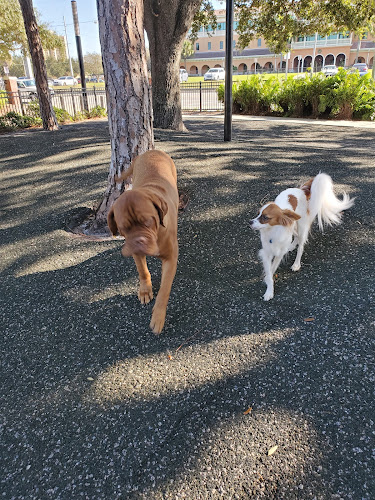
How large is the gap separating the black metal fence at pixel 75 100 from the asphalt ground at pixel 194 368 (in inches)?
611

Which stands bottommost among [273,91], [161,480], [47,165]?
[161,480]

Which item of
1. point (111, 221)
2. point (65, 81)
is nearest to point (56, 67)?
point (65, 81)

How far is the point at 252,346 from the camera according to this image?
117 inches

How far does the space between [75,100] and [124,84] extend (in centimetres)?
2330

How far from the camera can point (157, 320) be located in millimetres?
3174

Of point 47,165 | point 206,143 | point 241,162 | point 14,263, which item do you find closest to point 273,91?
point 206,143

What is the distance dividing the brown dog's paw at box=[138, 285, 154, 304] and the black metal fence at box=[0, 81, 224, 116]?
1638 cm

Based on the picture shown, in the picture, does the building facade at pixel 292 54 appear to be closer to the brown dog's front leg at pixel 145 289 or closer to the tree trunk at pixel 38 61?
the tree trunk at pixel 38 61

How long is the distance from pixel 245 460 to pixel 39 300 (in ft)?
8.60

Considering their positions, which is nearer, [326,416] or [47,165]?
[326,416]

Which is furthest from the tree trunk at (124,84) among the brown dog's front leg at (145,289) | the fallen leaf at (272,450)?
the fallen leaf at (272,450)

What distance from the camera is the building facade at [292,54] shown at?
7738 centimetres

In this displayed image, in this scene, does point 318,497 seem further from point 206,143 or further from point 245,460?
point 206,143

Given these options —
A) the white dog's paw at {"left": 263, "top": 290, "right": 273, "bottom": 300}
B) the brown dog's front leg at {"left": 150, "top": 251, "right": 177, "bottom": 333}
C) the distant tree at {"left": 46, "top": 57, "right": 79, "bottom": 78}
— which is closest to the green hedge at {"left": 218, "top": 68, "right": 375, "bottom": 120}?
the white dog's paw at {"left": 263, "top": 290, "right": 273, "bottom": 300}
